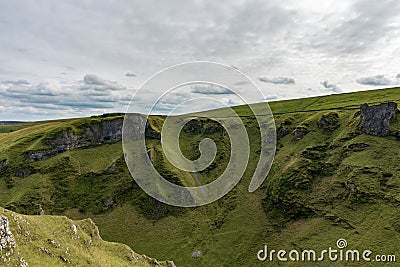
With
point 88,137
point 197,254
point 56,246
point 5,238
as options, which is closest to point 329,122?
point 197,254

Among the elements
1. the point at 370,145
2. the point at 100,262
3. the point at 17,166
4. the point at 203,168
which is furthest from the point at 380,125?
the point at 17,166

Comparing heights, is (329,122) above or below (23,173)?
above

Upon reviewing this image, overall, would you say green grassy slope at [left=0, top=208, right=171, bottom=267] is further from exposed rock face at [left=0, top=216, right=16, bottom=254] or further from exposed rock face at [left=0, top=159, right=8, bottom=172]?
exposed rock face at [left=0, top=159, right=8, bottom=172]

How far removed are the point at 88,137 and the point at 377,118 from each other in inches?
4563

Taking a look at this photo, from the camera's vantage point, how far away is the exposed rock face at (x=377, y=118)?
100 meters

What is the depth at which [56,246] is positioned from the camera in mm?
31141

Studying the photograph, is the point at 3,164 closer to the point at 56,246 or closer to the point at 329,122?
the point at 56,246

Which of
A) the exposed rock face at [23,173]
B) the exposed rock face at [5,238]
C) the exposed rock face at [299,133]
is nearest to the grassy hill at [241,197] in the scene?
the exposed rock face at [23,173]

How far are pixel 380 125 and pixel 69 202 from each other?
4417 inches

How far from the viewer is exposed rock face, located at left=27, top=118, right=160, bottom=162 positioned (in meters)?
116

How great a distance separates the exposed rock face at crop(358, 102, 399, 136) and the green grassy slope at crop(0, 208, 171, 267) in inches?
3685

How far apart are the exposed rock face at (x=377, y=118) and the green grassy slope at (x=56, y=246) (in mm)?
93593

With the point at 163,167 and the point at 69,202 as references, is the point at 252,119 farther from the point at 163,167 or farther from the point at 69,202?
the point at 69,202

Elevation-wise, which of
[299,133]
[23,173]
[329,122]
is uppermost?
[329,122]
